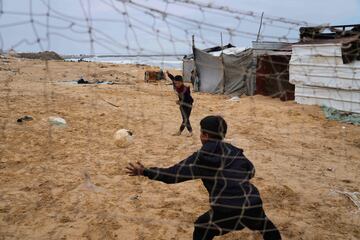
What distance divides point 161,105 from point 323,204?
295 inches

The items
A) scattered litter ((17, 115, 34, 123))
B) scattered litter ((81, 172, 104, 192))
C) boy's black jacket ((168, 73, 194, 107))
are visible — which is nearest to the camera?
scattered litter ((81, 172, 104, 192))

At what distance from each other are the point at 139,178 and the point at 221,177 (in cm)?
256

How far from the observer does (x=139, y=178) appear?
15.7 ft

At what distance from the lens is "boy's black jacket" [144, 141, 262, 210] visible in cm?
233

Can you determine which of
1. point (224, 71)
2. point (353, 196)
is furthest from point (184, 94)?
point (224, 71)

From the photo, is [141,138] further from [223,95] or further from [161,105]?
[223,95]

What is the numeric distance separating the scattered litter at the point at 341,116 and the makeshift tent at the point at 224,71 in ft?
12.6

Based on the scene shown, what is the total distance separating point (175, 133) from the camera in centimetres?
747

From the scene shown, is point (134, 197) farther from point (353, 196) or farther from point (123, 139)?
point (353, 196)

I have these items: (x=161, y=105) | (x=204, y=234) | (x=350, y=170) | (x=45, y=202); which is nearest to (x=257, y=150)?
(x=350, y=170)

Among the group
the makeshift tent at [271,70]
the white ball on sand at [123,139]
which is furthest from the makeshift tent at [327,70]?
the white ball on sand at [123,139]

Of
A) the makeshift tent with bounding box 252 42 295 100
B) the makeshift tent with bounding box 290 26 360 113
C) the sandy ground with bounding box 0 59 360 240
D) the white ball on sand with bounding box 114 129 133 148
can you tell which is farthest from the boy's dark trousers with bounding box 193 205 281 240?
the makeshift tent with bounding box 252 42 295 100

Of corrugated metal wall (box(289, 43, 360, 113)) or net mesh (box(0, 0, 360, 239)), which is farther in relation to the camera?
corrugated metal wall (box(289, 43, 360, 113))

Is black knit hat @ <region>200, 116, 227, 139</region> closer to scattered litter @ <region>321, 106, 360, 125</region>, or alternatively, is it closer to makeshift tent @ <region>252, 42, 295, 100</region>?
scattered litter @ <region>321, 106, 360, 125</region>
